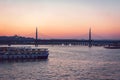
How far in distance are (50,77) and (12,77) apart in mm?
6413

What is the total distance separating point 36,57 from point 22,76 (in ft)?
124

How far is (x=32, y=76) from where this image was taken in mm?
57219

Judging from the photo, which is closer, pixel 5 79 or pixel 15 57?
pixel 5 79

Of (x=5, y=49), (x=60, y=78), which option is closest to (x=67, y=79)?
(x=60, y=78)

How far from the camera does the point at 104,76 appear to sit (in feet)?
191

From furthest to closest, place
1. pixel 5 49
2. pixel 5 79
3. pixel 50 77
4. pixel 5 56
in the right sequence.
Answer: pixel 5 49
pixel 5 56
pixel 50 77
pixel 5 79

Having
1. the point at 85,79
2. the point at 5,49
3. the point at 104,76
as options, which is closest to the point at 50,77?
the point at 85,79

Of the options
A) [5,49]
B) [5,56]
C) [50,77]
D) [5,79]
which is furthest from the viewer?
[5,49]

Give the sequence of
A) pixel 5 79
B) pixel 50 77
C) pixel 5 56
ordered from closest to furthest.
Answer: pixel 5 79, pixel 50 77, pixel 5 56

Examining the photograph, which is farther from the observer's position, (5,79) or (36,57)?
(36,57)

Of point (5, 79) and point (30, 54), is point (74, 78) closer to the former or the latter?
point (5, 79)

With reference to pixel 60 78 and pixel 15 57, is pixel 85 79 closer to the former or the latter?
pixel 60 78

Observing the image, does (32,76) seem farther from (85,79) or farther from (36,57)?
(36,57)

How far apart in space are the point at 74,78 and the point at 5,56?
38612mm
